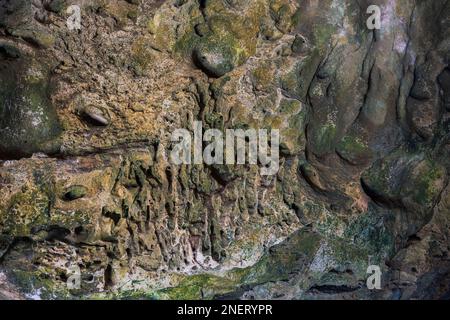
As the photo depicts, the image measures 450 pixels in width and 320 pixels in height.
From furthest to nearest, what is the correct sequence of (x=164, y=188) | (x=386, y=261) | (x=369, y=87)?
(x=386, y=261)
(x=369, y=87)
(x=164, y=188)

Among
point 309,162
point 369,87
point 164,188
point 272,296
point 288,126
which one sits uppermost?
point 369,87

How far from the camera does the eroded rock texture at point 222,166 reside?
7.75 feet

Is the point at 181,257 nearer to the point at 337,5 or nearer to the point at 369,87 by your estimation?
the point at 369,87

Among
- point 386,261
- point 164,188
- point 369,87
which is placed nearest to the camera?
point 164,188

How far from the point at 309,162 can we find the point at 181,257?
35.6 inches

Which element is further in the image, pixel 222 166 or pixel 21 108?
pixel 222 166

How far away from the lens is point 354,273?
9.61 ft

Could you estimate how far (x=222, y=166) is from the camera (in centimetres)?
262

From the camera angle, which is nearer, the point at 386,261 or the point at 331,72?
the point at 331,72

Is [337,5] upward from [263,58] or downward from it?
upward

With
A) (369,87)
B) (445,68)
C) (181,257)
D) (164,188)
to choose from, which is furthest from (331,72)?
(181,257)

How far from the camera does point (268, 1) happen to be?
8.63 feet

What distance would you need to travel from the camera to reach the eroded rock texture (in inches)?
93.0

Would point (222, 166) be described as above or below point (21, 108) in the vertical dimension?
below
